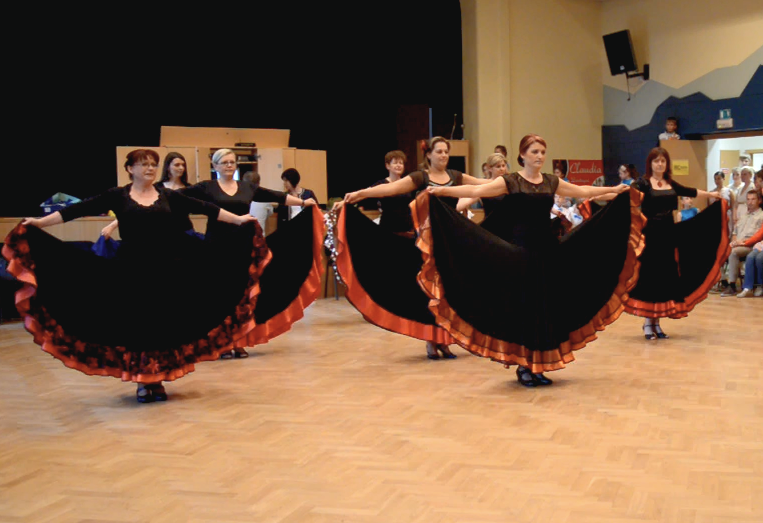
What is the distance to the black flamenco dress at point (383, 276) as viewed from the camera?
19.1 feet

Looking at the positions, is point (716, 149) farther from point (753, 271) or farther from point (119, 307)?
point (119, 307)

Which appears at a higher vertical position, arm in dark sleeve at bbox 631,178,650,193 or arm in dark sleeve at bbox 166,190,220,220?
arm in dark sleeve at bbox 631,178,650,193

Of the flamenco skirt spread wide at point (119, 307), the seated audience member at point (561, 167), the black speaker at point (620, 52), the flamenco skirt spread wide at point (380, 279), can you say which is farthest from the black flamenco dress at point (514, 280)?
the black speaker at point (620, 52)

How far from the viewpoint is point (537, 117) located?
1405 centimetres

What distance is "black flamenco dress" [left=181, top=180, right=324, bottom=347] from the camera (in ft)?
20.4

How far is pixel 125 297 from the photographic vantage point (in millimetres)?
4777

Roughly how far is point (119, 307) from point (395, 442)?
1.84 metres

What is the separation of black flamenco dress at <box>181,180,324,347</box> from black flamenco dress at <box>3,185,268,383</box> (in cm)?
104

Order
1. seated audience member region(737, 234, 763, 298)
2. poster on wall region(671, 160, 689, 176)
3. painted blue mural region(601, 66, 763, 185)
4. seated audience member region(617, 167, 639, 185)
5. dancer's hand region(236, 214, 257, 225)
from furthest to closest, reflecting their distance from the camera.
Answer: poster on wall region(671, 160, 689, 176)
painted blue mural region(601, 66, 763, 185)
seated audience member region(617, 167, 639, 185)
seated audience member region(737, 234, 763, 298)
dancer's hand region(236, 214, 257, 225)

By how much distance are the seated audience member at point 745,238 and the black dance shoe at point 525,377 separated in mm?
5767

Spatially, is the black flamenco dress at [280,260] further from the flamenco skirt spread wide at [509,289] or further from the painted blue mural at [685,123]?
the painted blue mural at [685,123]

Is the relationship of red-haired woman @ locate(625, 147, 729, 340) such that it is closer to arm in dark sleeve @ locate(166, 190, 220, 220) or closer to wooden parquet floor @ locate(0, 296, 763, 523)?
wooden parquet floor @ locate(0, 296, 763, 523)

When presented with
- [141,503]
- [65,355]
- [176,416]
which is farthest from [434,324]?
[141,503]

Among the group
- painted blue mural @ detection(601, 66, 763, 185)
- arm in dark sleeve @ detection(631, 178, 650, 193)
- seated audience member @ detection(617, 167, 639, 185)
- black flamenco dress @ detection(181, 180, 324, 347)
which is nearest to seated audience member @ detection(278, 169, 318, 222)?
black flamenco dress @ detection(181, 180, 324, 347)
